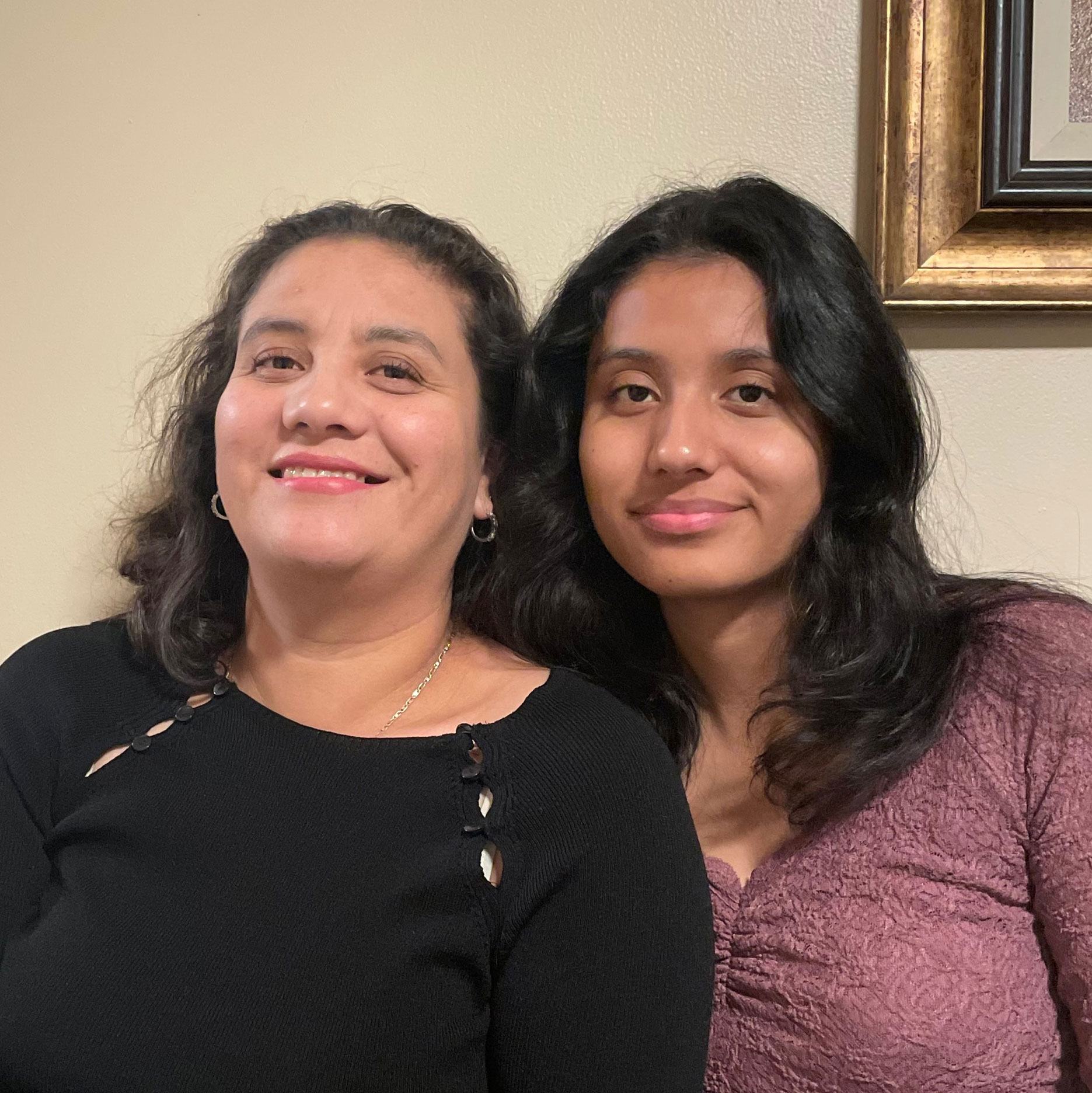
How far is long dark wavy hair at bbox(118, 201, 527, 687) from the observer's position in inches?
44.4

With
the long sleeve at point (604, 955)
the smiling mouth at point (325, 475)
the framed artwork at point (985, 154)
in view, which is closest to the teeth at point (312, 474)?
the smiling mouth at point (325, 475)

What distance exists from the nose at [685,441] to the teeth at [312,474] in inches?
11.5

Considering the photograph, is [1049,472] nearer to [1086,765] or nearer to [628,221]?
[1086,765]

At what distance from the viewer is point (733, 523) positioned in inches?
39.2

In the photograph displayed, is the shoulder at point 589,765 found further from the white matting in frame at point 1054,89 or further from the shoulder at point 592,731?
the white matting in frame at point 1054,89

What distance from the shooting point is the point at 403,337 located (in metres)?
1.04

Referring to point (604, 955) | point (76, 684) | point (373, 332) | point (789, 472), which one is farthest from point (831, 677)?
point (76, 684)

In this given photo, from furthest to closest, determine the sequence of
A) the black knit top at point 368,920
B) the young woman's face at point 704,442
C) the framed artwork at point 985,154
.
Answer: the framed artwork at point 985,154 < the young woman's face at point 704,442 < the black knit top at point 368,920

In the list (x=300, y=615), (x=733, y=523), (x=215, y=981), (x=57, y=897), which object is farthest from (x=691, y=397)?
(x=57, y=897)

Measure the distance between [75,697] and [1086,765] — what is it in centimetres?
101

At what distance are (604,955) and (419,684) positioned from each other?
35 centimetres

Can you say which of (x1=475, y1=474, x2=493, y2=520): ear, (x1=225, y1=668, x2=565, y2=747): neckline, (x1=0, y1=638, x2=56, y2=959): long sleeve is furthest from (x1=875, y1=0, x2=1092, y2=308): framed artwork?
(x1=0, y1=638, x2=56, y2=959): long sleeve

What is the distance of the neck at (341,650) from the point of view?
3.49ft

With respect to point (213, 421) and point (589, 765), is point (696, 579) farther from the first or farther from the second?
point (213, 421)
